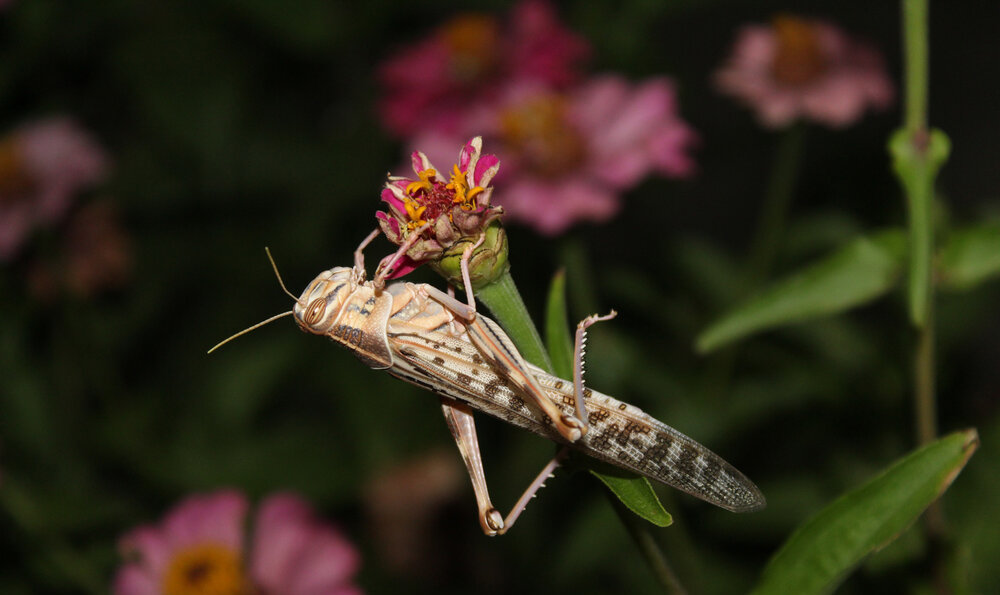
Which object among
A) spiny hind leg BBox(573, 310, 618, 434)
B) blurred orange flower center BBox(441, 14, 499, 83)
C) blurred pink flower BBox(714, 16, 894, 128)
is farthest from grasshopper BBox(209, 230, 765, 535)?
blurred orange flower center BBox(441, 14, 499, 83)

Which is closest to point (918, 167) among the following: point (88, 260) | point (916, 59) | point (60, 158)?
point (916, 59)

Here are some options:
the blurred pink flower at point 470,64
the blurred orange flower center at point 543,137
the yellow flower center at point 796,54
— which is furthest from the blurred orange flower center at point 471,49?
the yellow flower center at point 796,54

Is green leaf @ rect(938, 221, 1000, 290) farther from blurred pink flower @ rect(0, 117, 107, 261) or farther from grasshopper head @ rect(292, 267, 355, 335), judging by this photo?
blurred pink flower @ rect(0, 117, 107, 261)

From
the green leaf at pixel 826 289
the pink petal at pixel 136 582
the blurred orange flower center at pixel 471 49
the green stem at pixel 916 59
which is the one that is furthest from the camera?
the blurred orange flower center at pixel 471 49

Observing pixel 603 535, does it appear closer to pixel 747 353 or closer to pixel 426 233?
pixel 747 353

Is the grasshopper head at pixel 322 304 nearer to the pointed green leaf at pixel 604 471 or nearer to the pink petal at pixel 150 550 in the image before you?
the pointed green leaf at pixel 604 471

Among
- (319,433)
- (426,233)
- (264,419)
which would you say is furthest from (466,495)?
(426,233)

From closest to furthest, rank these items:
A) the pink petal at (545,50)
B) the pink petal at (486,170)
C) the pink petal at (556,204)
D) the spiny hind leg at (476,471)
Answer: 1. the pink petal at (486,170)
2. the spiny hind leg at (476,471)
3. the pink petal at (556,204)
4. the pink petal at (545,50)
